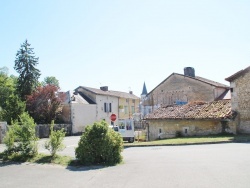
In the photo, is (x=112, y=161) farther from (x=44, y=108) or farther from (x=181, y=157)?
(x=44, y=108)

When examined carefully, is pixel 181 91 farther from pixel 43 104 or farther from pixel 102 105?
pixel 43 104

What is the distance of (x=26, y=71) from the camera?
44.5m

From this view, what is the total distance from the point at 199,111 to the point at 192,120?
1413 mm

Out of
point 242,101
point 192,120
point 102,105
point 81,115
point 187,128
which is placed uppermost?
point 102,105

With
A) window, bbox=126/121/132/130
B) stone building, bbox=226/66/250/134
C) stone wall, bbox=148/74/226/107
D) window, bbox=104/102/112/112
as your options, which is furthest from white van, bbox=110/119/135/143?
window, bbox=104/102/112/112

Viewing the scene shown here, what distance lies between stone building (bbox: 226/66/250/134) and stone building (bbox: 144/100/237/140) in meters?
0.78

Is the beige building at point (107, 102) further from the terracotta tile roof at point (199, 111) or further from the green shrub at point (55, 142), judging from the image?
the green shrub at point (55, 142)

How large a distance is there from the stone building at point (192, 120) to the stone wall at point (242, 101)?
78 cm

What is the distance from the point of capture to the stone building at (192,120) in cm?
2373

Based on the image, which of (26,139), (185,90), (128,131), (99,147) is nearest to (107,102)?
(185,90)

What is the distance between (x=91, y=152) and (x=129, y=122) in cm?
1274

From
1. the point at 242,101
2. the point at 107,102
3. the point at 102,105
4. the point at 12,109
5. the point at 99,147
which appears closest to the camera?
the point at 99,147

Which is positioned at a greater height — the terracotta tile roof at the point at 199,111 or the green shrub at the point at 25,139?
Result: the terracotta tile roof at the point at 199,111

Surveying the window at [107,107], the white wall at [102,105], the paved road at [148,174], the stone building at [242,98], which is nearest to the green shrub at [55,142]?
the paved road at [148,174]
